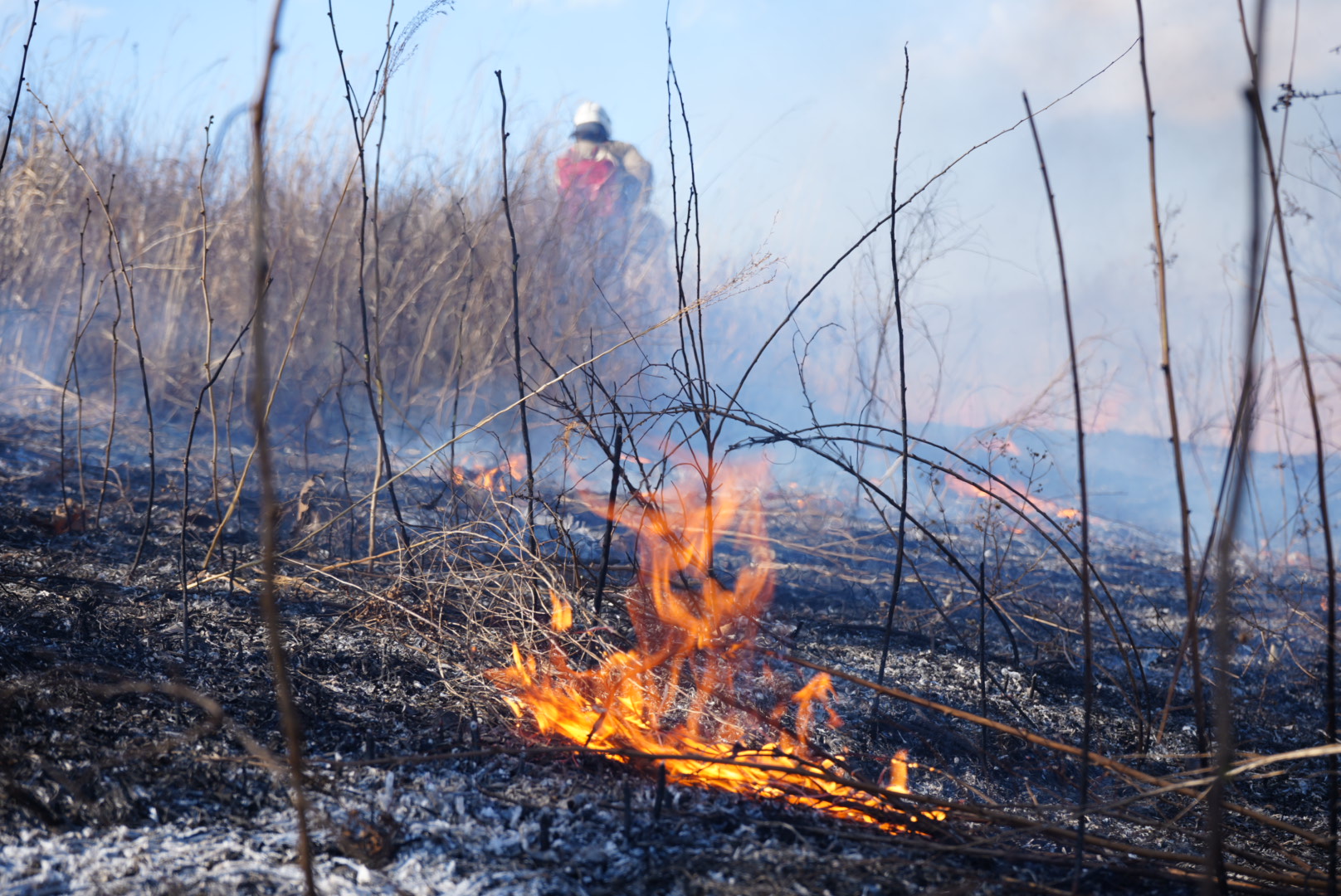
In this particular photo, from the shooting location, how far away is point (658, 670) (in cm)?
218

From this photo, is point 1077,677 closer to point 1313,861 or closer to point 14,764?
point 1313,861

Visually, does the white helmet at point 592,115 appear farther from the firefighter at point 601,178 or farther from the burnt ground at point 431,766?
the burnt ground at point 431,766

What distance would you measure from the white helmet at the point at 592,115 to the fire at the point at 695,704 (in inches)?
244

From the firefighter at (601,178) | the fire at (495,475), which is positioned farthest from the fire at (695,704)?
the firefighter at (601,178)

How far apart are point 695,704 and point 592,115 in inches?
276

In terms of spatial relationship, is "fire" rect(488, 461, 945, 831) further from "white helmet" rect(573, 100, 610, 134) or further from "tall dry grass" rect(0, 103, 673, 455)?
"white helmet" rect(573, 100, 610, 134)

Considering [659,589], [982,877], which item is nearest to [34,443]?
[659,589]

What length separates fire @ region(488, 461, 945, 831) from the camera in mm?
1426

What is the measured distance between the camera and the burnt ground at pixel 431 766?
118 centimetres

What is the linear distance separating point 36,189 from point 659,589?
15.7 ft

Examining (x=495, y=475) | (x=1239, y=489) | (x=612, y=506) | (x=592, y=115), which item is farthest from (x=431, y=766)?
(x=592, y=115)

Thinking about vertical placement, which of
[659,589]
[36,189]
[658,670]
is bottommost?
[658,670]

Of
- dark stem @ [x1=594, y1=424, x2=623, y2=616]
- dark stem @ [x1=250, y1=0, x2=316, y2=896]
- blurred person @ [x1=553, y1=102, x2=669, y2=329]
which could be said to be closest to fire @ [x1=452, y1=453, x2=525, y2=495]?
blurred person @ [x1=553, y1=102, x2=669, y2=329]

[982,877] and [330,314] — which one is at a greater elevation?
[330,314]
